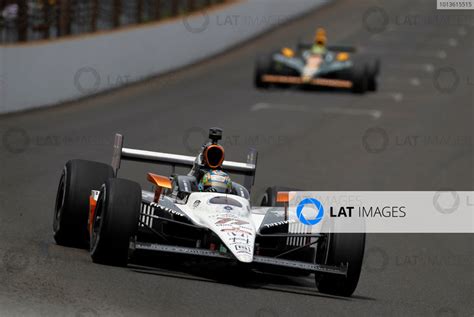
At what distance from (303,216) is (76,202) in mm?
2223

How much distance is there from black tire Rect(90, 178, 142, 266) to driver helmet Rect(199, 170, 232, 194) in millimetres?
1344

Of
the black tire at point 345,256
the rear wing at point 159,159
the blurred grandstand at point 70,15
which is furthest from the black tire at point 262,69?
the black tire at point 345,256

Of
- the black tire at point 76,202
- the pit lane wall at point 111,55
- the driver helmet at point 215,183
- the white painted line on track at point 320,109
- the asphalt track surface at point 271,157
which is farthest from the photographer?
the white painted line on track at point 320,109

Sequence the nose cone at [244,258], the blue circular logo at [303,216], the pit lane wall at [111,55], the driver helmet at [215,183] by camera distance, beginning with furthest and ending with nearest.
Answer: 1. the pit lane wall at [111,55]
2. the driver helmet at [215,183]
3. the blue circular logo at [303,216]
4. the nose cone at [244,258]

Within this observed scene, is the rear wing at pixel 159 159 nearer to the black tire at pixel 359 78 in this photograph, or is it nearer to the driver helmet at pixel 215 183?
the driver helmet at pixel 215 183

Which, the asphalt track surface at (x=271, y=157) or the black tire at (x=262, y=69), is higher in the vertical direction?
the black tire at (x=262, y=69)

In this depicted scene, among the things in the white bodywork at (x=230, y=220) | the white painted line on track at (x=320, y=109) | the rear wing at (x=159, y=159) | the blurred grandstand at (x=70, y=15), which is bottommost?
the white bodywork at (x=230, y=220)

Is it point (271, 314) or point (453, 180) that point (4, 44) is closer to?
Result: point (453, 180)

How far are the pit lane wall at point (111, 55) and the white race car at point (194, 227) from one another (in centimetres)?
1164

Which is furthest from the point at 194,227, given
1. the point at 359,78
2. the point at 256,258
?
A: the point at 359,78

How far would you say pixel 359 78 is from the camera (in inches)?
1206

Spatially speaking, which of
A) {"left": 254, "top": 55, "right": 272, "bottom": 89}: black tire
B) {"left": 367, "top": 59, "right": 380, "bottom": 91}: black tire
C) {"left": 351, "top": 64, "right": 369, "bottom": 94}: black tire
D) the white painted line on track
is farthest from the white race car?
{"left": 367, "top": 59, "right": 380, "bottom": 91}: black tire

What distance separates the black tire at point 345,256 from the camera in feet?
35.1

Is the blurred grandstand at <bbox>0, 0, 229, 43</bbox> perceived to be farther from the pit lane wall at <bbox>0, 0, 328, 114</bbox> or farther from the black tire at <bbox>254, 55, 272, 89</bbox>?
the black tire at <bbox>254, 55, 272, 89</bbox>
